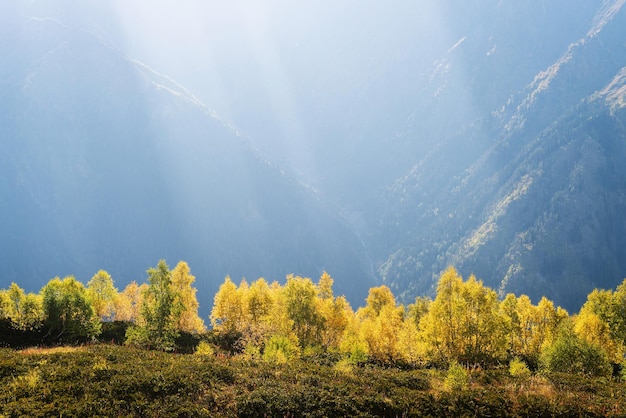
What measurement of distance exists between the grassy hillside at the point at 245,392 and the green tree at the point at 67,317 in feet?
69.4

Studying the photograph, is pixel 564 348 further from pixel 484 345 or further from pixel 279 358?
pixel 279 358

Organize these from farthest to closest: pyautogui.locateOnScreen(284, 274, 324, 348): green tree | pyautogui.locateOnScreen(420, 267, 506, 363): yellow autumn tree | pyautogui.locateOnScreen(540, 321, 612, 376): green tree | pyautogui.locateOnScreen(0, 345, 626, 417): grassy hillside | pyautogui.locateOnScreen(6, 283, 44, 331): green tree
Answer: pyautogui.locateOnScreen(284, 274, 324, 348): green tree < pyautogui.locateOnScreen(420, 267, 506, 363): yellow autumn tree < pyautogui.locateOnScreen(540, 321, 612, 376): green tree < pyautogui.locateOnScreen(6, 283, 44, 331): green tree < pyautogui.locateOnScreen(0, 345, 626, 417): grassy hillside

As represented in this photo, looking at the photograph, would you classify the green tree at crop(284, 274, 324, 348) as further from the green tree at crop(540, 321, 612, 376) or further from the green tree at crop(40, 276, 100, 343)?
the green tree at crop(540, 321, 612, 376)

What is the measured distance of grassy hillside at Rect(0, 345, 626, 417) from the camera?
79.8 feet

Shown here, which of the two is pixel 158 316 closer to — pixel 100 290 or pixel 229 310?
pixel 229 310

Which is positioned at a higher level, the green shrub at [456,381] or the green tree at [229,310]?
the green tree at [229,310]

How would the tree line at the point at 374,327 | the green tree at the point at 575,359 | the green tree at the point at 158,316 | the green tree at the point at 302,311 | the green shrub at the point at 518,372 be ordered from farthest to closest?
the green tree at the point at 302,311 → the tree line at the point at 374,327 → the green tree at the point at 575,359 → the green tree at the point at 158,316 → the green shrub at the point at 518,372

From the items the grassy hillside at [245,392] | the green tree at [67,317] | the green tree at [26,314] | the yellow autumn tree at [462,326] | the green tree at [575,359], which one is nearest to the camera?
the grassy hillside at [245,392]

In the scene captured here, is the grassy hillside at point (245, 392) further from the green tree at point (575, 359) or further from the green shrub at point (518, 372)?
the green tree at point (575, 359)

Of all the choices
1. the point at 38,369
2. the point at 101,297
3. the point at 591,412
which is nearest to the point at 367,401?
the point at 591,412

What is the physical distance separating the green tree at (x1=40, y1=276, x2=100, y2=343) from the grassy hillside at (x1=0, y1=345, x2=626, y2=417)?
21.2 meters

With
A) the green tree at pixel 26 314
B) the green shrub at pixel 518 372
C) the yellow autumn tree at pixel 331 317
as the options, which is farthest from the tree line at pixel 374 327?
the yellow autumn tree at pixel 331 317

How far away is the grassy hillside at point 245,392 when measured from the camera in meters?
24.3

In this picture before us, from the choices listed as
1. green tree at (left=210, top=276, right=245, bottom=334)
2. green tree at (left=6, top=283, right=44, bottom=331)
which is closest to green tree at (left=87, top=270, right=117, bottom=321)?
green tree at (left=210, top=276, right=245, bottom=334)
